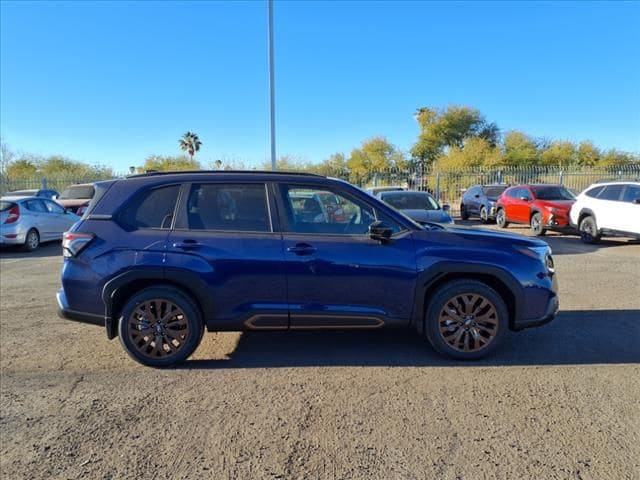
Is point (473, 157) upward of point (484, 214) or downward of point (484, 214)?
upward

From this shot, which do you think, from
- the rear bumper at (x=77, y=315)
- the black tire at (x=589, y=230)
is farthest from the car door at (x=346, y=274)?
the black tire at (x=589, y=230)

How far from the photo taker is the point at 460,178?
1061 inches

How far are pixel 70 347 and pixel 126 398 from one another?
1.63 meters

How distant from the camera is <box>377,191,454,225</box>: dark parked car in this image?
1039 centimetres

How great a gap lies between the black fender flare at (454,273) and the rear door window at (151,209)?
2.45 meters

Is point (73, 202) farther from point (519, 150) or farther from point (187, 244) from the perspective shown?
point (519, 150)

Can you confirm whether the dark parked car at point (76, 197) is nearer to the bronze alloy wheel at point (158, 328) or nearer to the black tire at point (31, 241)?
the black tire at point (31, 241)

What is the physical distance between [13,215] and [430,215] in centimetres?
1077

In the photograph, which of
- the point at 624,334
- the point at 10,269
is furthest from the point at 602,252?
the point at 10,269

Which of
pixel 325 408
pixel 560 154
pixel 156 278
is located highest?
pixel 560 154

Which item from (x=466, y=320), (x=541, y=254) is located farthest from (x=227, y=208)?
(x=541, y=254)

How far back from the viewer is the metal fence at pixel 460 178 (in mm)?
24469

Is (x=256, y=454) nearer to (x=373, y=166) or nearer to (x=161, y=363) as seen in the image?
(x=161, y=363)

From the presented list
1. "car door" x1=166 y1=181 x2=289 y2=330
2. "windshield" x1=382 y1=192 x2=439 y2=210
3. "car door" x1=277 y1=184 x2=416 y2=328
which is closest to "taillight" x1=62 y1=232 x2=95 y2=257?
"car door" x1=166 y1=181 x2=289 y2=330
